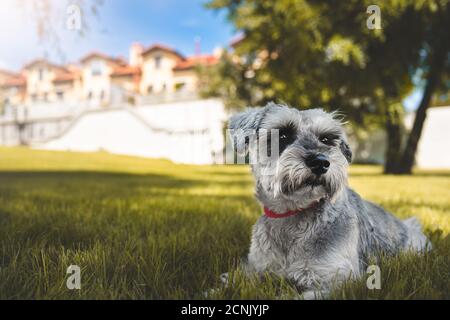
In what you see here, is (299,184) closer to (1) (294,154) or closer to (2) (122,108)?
(1) (294,154)

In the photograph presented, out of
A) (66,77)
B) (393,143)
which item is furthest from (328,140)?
(66,77)

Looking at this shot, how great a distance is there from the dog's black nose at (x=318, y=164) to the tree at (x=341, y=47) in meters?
12.1

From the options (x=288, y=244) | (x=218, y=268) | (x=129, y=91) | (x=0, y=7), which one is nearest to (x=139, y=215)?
(x=218, y=268)

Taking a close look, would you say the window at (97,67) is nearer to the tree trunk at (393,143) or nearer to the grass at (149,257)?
the tree trunk at (393,143)

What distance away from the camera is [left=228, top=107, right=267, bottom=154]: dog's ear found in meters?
3.39

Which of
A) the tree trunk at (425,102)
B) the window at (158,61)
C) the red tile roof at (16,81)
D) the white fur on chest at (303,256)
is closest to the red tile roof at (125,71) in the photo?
the window at (158,61)

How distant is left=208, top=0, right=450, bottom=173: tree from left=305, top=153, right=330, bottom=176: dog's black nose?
477 inches

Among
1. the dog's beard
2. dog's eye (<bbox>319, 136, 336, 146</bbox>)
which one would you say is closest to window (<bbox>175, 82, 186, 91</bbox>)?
Result: dog's eye (<bbox>319, 136, 336, 146</bbox>)

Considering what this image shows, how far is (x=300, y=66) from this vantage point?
1627 cm

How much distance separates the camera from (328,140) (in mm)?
3334

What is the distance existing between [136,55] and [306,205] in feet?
88.6

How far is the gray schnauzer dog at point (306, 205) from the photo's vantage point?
9.58 feet

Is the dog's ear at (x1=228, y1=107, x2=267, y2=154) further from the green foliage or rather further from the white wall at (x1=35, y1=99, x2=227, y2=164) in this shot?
the white wall at (x1=35, y1=99, x2=227, y2=164)

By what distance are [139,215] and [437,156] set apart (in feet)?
114
